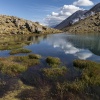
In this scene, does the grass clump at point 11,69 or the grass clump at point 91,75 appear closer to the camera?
the grass clump at point 91,75

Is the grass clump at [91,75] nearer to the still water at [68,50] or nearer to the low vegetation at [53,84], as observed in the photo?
the low vegetation at [53,84]

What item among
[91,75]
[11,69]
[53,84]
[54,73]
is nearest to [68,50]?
[11,69]

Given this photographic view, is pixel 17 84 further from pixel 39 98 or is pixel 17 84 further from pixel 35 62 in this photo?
pixel 35 62

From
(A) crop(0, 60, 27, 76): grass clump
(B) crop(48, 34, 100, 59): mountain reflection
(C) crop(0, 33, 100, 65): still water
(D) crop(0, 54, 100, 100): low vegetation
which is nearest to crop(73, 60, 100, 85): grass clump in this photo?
(D) crop(0, 54, 100, 100): low vegetation

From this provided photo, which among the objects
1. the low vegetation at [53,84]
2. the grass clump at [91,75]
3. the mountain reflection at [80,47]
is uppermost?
the grass clump at [91,75]

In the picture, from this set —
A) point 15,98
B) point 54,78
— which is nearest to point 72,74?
point 54,78

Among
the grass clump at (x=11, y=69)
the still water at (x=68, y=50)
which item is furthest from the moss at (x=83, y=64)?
the grass clump at (x=11, y=69)

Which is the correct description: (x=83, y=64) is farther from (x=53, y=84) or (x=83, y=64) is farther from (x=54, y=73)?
(x=53, y=84)

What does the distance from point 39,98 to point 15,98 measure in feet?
8.94

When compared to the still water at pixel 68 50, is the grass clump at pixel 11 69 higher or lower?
higher

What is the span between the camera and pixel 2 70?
3175cm

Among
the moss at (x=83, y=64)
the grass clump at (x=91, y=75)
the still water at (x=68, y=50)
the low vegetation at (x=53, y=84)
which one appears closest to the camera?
the low vegetation at (x=53, y=84)

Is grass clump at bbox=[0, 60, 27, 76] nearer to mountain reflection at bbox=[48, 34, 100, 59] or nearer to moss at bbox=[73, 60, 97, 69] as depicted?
moss at bbox=[73, 60, 97, 69]

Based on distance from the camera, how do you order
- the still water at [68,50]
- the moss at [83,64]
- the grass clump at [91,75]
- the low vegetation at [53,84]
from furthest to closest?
the still water at [68,50], the moss at [83,64], the grass clump at [91,75], the low vegetation at [53,84]
